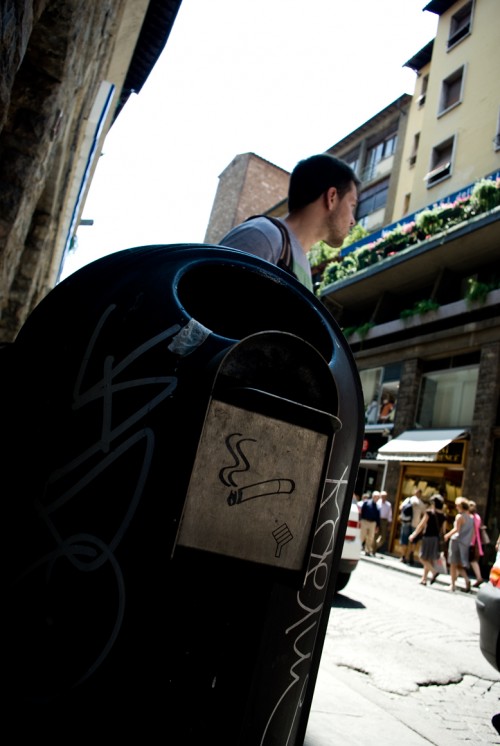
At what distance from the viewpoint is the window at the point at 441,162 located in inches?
872

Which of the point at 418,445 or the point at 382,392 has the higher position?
the point at 382,392

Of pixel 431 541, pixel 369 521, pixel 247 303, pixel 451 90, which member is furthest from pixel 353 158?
pixel 247 303

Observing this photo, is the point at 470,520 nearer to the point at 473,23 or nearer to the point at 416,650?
the point at 416,650

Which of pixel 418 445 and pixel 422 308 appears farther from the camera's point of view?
pixel 422 308

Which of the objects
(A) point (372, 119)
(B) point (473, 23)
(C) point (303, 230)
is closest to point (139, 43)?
(C) point (303, 230)

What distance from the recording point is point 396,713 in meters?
3.23

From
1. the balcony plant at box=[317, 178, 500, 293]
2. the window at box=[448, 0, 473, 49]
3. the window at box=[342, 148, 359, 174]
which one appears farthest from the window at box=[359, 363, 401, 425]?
the window at box=[342, 148, 359, 174]

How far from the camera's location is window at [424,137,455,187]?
72.6 ft

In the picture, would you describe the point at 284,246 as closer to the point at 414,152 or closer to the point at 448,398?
the point at 448,398

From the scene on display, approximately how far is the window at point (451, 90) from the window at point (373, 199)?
17.2 ft

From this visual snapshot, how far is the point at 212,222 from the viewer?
157ft

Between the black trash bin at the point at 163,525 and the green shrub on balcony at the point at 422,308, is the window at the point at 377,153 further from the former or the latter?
the black trash bin at the point at 163,525

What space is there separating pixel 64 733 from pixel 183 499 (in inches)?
17.7

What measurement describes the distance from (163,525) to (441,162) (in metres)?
24.8
